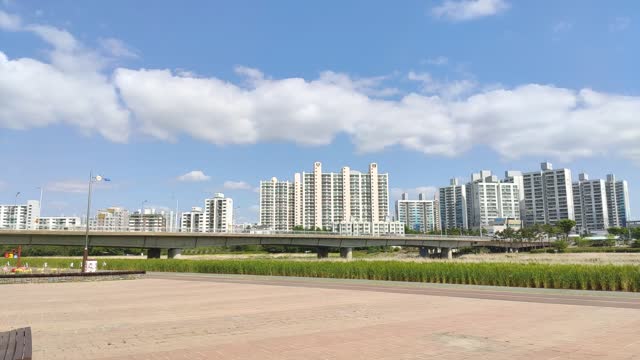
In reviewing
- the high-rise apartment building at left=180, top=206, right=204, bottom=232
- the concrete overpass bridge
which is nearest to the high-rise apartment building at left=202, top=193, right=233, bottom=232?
the high-rise apartment building at left=180, top=206, right=204, bottom=232

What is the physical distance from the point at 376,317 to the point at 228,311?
479cm

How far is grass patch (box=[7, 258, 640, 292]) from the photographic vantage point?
23047 millimetres

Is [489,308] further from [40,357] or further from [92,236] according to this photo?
[92,236]

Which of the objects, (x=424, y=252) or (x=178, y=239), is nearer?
(x=178, y=239)

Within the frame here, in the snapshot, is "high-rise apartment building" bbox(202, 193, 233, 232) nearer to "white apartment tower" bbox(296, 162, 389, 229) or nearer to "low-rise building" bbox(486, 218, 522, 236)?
"white apartment tower" bbox(296, 162, 389, 229)

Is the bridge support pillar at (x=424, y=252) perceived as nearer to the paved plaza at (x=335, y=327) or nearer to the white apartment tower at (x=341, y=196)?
the white apartment tower at (x=341, y=196)

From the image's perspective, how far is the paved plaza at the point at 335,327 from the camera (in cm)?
890

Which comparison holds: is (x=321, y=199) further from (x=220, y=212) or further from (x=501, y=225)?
(x=501, y=225)

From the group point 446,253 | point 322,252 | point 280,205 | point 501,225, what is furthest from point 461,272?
point 501,225

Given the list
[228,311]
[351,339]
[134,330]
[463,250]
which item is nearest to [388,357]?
[351,339]

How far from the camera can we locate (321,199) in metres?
179

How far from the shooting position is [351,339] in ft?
33.2

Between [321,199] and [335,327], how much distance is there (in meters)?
167

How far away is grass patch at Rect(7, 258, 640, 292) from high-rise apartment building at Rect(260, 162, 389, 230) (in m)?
132
